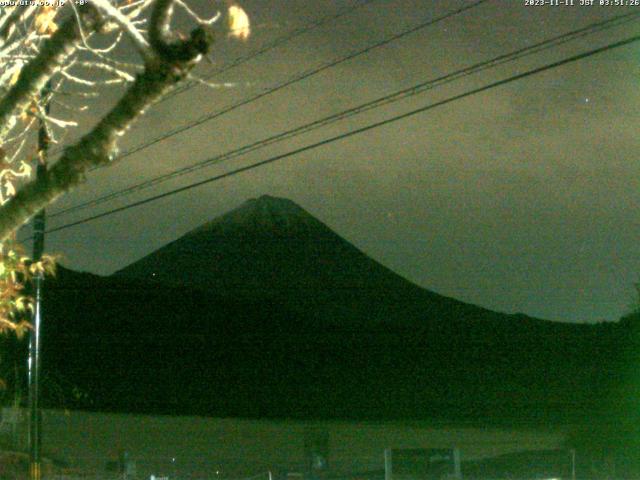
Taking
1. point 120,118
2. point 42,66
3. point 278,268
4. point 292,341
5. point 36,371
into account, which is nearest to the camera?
point 120,118

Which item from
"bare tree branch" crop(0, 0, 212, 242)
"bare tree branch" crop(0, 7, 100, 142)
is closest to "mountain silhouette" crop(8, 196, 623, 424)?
"bare tree branch" crop(0, 7, 100, 142)

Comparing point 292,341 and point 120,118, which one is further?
point 292,341

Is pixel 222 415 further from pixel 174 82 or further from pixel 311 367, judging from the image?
pixel 174 82

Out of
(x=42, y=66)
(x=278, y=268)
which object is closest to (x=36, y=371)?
(x=42, y=66)

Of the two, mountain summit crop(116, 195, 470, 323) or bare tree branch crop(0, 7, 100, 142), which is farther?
mountain summit crop(116, 195, 470, 323)

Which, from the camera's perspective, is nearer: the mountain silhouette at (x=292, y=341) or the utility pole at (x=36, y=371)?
the utility pole at (x=36, y=371)

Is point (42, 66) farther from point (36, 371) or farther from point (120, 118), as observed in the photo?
point (36, 371)

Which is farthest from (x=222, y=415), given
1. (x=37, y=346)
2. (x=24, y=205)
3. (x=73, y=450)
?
(x=24, y=205)

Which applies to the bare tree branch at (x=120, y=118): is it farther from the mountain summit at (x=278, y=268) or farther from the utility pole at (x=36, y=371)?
the mountain summit at (x=278, y=268)

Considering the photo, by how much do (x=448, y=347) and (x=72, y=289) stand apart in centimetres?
1434

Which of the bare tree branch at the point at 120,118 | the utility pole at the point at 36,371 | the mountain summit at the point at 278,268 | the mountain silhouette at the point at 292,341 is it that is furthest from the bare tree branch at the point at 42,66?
the mountain summit at the point at 278,268

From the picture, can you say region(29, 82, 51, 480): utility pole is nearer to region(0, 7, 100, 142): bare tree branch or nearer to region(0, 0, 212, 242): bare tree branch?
region(0, 7, 100, 142): bare tree branch

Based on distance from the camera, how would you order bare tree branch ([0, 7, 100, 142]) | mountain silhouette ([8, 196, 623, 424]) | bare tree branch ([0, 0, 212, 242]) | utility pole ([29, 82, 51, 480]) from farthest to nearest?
1. mountain silhouette ([8, 196, 623, 424])
2. utility pole ([29, 82, 51, 480])
3. bare tree branch ([0, 7, 100, 142])
4. bare tree branch ([0, 0, 212, 242])

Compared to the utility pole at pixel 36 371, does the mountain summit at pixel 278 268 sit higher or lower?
higher
